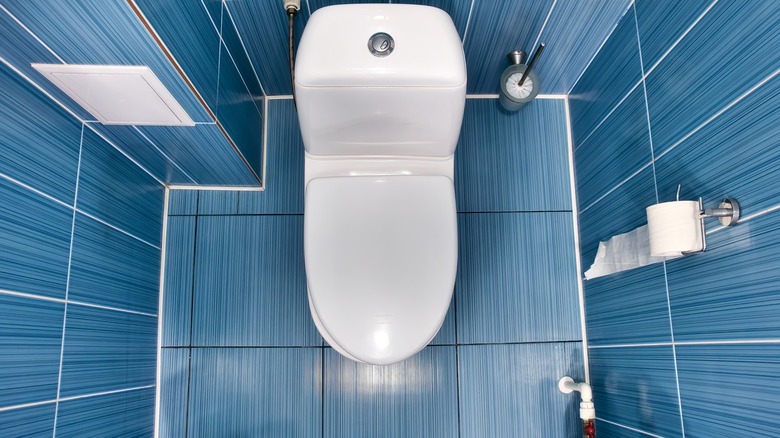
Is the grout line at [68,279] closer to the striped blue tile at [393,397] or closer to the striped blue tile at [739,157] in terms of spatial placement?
the striped blue tile at [393,397]

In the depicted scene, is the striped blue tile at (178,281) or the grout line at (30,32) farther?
the striped blue tile at (178,281)

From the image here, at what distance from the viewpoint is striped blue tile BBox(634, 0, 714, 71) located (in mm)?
1044

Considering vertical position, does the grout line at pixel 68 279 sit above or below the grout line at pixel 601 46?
below

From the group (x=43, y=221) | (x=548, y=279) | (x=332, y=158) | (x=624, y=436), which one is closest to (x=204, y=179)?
(x=332, y=158)

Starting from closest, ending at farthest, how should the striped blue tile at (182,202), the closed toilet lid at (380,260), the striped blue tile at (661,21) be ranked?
the striped blue tile at (661,21), the closed toilet lid at (380,260), the striped blue tile at (182,202)

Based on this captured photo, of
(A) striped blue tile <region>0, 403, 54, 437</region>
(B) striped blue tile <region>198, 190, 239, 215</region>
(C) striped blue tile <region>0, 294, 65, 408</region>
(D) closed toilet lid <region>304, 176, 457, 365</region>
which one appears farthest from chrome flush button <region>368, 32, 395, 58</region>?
(A) striped blue tile <region>0, 403, 54, 437</region>

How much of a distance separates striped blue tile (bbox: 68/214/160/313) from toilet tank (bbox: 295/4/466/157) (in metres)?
0.56

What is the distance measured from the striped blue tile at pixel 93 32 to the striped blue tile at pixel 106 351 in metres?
0.55

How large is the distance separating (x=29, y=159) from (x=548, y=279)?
135cm

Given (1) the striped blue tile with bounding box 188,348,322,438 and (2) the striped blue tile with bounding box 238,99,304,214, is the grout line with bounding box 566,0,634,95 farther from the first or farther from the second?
(1) the striped blue tile with bounding box 188,348,322,438

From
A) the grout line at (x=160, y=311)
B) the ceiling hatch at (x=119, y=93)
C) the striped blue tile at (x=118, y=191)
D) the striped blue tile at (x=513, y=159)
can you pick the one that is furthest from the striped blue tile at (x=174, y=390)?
the striped blue tile at (x=513, y=159)

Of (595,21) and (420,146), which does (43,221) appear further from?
(595,21)

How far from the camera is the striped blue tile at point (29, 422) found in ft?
3.02

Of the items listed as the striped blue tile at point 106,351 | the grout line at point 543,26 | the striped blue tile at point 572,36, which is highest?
the grout line at point 543,26
